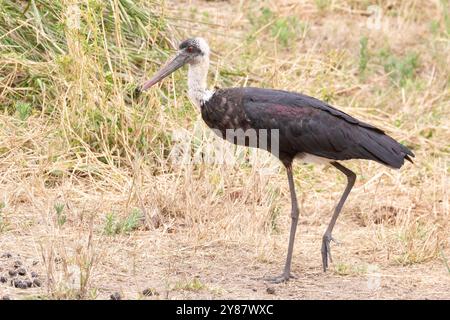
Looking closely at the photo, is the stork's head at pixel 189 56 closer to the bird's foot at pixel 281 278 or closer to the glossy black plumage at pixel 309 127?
the glossy black plumage at pixel 309 127

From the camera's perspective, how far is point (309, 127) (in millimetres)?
6781

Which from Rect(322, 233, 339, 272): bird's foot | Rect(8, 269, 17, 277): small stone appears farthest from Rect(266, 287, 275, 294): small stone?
Rect(8, 269, 17, 277): small stone

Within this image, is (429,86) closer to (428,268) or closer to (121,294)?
(428,268)

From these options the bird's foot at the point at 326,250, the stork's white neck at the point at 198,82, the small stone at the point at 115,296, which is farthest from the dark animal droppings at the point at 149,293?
the stork's white neck at the point at 198,82

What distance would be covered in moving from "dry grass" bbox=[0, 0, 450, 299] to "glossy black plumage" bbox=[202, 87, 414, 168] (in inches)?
27.7

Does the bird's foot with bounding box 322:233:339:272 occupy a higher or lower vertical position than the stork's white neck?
lower

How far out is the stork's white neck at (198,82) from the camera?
23.4 ft

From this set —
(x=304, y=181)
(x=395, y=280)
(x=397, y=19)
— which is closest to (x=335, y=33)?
(x=397, y=19)

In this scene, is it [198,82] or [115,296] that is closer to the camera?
[115,296]

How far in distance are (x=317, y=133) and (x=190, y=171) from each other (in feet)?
3.93

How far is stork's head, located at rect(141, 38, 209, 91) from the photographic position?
7.34 m

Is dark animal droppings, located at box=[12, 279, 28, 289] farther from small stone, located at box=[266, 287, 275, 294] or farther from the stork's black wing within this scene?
the stork's black wing

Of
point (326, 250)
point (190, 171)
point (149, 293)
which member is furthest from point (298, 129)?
point (149, 293)

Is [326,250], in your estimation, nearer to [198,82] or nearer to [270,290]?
[270,290]
